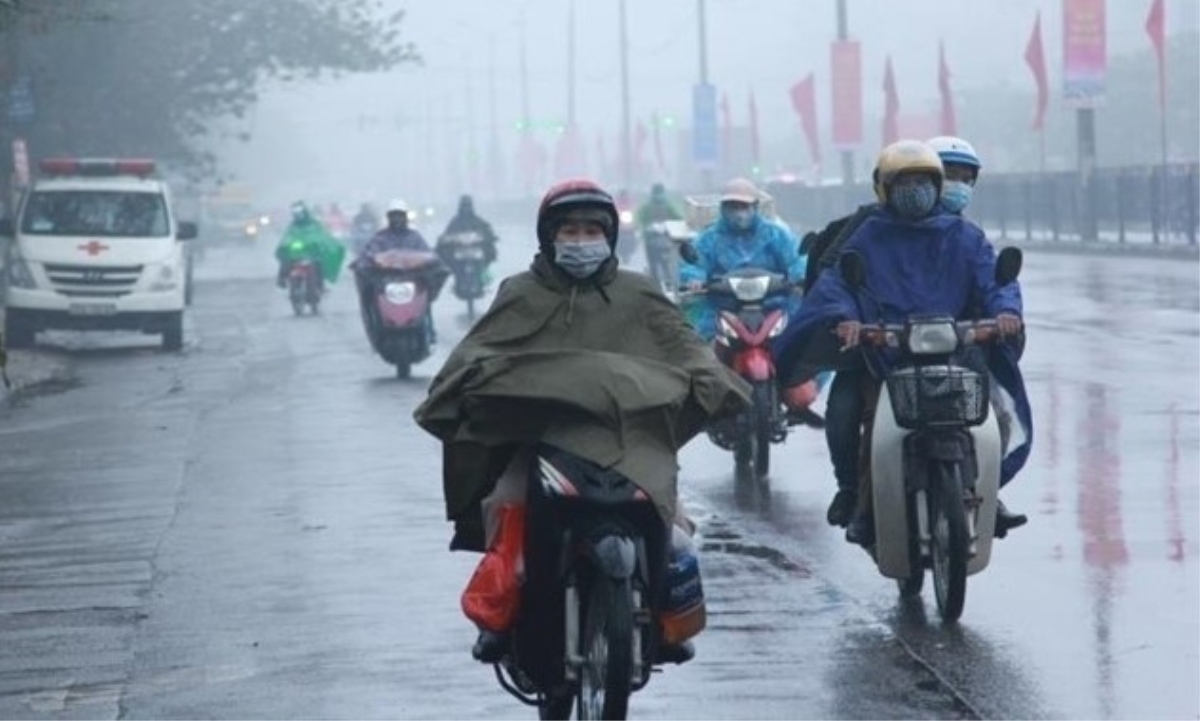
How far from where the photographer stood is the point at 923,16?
466 ft

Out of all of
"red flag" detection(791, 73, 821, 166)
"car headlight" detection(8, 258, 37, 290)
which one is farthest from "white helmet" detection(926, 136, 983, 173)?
"red flag" detection(791, 73, 821, 166)

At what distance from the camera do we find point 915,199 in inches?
430

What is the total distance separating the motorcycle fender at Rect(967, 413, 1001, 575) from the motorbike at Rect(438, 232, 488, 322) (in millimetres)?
27873

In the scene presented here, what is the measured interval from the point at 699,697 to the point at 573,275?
64.8 inches

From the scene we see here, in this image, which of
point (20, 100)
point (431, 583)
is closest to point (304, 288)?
point (20, 100)

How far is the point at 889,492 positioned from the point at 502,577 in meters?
2.91

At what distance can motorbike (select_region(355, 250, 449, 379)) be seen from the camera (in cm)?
2600

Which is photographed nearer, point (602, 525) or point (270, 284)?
point (602, 525)

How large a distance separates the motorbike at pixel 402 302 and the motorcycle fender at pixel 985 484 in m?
15.5

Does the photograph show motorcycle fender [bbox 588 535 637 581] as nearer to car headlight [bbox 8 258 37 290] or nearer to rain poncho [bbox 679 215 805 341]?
rain poncho [bbox 679 215 805 341]

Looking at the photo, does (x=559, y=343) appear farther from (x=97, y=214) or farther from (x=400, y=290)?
(x=97, y=214)

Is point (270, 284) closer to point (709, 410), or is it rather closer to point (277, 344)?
point (277, 344)

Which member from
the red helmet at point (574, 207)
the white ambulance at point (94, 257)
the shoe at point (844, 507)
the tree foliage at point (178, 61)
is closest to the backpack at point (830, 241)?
the shoe at point (844, 507)

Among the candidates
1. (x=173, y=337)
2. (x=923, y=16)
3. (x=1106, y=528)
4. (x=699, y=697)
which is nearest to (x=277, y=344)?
(x=173, y=337)
